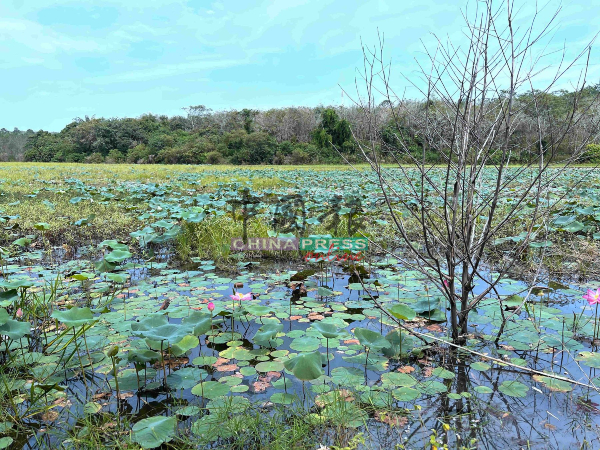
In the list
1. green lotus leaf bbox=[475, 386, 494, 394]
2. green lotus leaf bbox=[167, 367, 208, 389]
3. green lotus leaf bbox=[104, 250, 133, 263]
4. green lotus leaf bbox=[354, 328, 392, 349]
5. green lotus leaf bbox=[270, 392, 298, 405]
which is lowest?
green lotus leaf bbox=[475, 386, 494, 394]

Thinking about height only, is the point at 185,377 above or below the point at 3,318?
below

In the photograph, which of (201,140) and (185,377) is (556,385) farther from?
(201,140)

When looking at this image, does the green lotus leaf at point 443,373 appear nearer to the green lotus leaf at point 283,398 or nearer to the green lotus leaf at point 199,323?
the green lotus leaf at point 283,398

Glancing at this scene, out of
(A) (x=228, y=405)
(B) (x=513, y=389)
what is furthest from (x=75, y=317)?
(B) (x=513, y=389)

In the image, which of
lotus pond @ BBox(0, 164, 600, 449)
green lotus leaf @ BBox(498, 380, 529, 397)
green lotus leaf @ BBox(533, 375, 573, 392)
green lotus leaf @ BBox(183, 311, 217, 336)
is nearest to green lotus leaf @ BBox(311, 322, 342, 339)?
lotus pond @ BBox(0, 164, 600, 449)

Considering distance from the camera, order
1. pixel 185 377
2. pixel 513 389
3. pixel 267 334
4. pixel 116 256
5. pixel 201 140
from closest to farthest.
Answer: pixel 513 389 < pixel 185 377 < pixel 267 334 < pixel 116 256 < pixel 201 140

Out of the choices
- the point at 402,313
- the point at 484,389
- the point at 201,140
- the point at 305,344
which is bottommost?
the point at 484,389

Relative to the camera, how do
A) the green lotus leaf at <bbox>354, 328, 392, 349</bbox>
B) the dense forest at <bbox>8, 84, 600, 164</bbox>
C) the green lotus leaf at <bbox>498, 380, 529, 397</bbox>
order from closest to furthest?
1. the green lotus leaf at <bbox>498, 380, 529, 397</bbox>
2. the green lotus leaf at <bbox>354, 328, 392, 349</bbox>
3. the dense forest at <bbox>8, 84, 600, 164</bbox>

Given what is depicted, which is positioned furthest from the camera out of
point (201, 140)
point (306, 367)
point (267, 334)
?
point (201, 140)

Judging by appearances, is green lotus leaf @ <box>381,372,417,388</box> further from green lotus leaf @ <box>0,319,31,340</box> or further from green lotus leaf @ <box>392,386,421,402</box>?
green lotus leaf @ <box>0,319,31,340</box>

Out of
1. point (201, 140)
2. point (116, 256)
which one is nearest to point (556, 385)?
point (116, 256)

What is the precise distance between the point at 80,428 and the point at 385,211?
5281 mm

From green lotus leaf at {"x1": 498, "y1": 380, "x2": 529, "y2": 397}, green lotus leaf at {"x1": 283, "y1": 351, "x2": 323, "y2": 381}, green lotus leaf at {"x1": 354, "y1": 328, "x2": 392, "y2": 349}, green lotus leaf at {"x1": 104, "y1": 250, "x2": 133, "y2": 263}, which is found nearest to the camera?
green lotus leaf at {"x1": 283, "y1": 351, "x2": 323, "y2": 381}

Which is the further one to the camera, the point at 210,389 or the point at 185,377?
the point at 185,377
